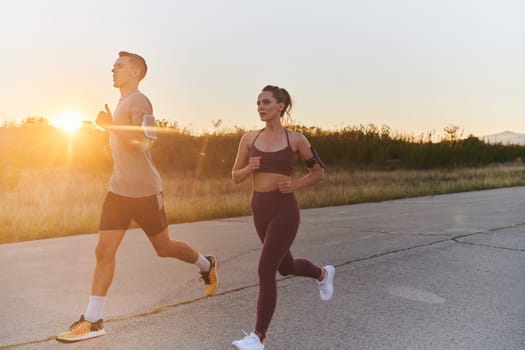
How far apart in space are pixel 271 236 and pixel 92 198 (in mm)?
12574

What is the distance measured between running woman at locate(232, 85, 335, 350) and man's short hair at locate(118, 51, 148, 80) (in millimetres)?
968

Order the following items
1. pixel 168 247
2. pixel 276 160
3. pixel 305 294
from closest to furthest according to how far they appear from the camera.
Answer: pixel 276 160
pixel 168 247
pixel 305 294

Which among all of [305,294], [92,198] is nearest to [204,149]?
[92,198]

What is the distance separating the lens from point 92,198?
1540cm

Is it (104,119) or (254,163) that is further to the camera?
(104,119)

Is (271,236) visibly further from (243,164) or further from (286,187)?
(243,164)

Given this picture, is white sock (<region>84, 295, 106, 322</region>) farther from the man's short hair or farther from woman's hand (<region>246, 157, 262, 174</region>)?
the man's short hair

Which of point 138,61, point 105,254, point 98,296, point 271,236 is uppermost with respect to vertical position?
point 138,61

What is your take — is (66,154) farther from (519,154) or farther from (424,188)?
(519,154)

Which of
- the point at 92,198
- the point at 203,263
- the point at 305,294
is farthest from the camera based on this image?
the point at 92,198

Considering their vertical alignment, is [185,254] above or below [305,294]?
above

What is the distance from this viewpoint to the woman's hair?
13.0 feet

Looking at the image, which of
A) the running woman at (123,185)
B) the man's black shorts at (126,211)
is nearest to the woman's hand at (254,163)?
the running woman at (123,185)

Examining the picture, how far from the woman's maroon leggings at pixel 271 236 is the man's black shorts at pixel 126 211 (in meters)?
0.81
